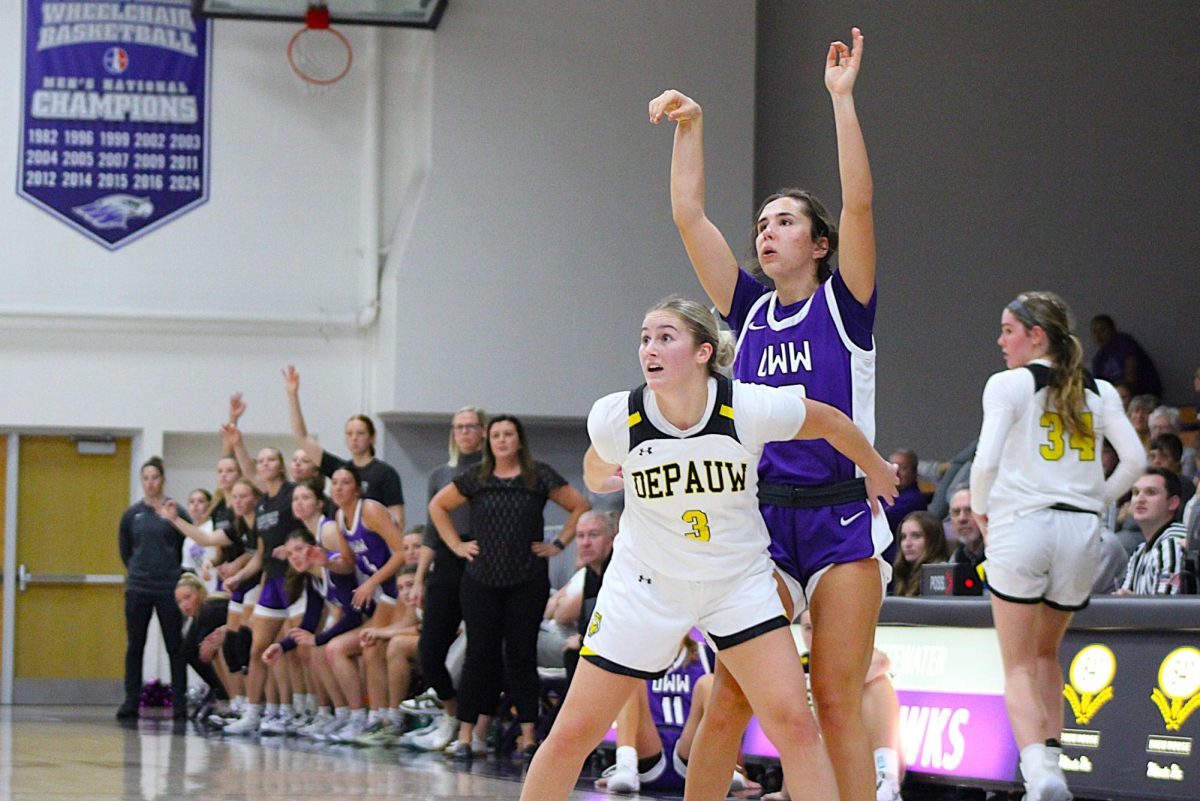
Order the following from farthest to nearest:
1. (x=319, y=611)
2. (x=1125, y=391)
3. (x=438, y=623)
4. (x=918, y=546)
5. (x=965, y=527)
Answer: (x=1125, y=391) < (x=319, y=611) < (x=438, y=623) < (x=965, y=527) < (x=918, y=546)

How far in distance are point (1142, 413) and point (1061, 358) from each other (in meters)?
5.23

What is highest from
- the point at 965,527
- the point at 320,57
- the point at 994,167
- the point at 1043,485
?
the point at 320,57

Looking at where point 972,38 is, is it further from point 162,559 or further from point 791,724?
point 791,724

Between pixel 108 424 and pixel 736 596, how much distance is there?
41.3ft

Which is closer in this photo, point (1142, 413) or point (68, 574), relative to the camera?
point (1142, 413)

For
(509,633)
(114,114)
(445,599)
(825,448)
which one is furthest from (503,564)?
(114,114)

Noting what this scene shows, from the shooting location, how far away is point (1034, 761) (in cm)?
536

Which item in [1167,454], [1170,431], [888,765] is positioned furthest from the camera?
[1170,431]

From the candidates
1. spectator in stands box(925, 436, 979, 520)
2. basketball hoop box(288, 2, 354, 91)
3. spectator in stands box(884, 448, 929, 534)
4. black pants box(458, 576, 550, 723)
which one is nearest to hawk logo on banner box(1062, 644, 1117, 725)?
Result: black pants box(458, 576, 550, 723)

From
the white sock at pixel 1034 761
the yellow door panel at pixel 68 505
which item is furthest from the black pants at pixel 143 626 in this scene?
the white sock at pixel 1034 761

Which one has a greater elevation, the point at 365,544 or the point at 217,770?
the point at 365,544

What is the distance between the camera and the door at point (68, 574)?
50.6 feet

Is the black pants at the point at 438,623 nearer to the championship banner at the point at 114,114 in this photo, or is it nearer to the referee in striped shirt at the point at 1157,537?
the referee in striped shirt at the point at 1157,537

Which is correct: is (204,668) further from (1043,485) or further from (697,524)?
(697,524)
